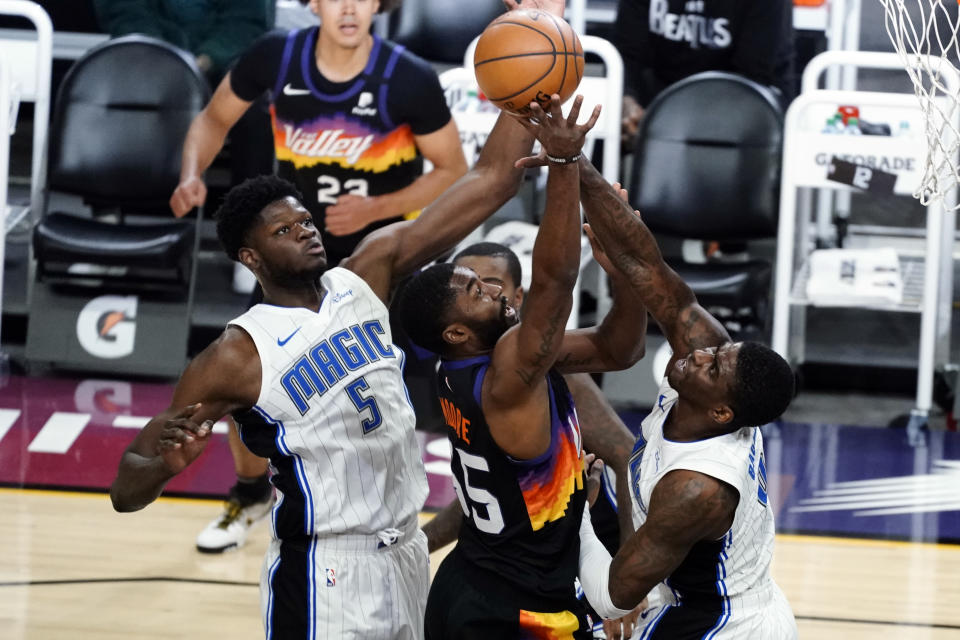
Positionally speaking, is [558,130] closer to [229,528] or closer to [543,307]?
[543,307]

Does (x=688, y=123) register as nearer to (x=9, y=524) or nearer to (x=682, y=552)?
(x=9, y=524)

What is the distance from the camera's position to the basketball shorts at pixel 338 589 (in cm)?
372

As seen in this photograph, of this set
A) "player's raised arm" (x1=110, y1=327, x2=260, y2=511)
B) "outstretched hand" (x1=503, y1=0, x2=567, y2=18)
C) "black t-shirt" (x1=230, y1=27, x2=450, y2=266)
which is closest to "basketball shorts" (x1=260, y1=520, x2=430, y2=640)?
"player's raised arm" (x1=110, y1=327, x2=260, y2=511)

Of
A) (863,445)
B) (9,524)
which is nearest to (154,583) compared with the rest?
(9,524)

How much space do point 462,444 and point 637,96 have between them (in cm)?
451

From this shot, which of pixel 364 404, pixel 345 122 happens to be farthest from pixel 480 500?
pixel 345 122

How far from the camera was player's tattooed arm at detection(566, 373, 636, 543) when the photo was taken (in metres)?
4.08

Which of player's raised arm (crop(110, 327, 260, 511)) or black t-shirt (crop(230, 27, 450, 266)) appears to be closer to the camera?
player's raised arm (crop(110, 327, 260, 511))

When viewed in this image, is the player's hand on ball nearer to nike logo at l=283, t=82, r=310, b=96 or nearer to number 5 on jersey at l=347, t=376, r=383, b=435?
number 5 on jersey at l=347, t=376, r=383, b=435

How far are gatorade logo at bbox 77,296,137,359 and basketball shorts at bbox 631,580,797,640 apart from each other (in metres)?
4.44

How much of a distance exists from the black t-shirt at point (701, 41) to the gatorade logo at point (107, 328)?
2787 mm

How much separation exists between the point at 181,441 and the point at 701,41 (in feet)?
16.0

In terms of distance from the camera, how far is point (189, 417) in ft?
11.6

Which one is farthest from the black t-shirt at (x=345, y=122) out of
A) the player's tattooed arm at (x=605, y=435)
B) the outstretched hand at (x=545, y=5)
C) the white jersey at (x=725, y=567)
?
the white jersey at (x=725, y=567)
